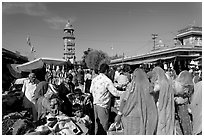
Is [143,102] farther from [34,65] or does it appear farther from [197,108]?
[34,65]

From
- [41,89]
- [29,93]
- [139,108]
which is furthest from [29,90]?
[139,108]

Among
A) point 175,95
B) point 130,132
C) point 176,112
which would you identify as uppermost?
point 175,95

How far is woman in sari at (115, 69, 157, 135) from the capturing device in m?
2.76

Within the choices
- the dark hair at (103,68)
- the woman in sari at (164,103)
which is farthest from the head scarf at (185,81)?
the dark hair at (103,68)

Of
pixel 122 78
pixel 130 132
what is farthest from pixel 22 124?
pixel 122 78

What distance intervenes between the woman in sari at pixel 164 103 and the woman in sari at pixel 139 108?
81 mm

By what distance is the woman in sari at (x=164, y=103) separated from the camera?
279 cm

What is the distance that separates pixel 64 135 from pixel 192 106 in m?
1.73

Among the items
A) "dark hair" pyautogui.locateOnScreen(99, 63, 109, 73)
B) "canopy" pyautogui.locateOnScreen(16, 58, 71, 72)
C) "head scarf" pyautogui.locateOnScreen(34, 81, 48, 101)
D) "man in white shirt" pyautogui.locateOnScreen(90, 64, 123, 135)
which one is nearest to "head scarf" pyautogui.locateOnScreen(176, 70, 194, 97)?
"man in white shirt" pyautogui.locateOnScreen(90, 64, 123, 135)

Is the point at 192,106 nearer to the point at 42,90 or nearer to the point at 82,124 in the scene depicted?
the point at 82,124

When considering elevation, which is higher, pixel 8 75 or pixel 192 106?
pixel 8 75

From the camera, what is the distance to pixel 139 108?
2768 mm

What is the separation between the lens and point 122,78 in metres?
6.03

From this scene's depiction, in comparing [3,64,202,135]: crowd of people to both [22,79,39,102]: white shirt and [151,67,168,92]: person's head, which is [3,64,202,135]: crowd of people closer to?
[151,67,168,92]: person's head
